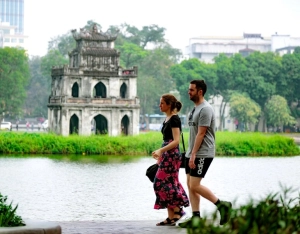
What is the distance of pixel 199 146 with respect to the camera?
1122 centimetres

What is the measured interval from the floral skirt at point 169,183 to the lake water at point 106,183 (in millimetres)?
1650

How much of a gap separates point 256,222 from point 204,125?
15.4ft

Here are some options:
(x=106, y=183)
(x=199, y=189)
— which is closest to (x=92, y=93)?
(x=106, y=183)

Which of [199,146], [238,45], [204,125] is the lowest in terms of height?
[199,146]

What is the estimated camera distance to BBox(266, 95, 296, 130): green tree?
3228 inches

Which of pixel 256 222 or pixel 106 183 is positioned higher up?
pixel 256 222

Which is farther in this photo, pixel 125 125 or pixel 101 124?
pixel 101 124

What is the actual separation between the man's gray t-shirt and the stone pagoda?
1652 inches

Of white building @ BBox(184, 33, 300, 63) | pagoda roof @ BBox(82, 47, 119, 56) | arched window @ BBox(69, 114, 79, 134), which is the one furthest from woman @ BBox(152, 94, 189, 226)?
white building @ BBox(184, 33, 300, 63)

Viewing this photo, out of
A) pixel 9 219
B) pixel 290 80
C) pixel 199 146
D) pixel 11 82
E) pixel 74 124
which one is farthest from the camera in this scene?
pixel 290 80

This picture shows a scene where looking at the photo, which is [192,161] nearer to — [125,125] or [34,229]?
[34,229]

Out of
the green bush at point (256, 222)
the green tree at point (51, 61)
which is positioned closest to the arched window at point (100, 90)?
the green tree at point (51, 61)

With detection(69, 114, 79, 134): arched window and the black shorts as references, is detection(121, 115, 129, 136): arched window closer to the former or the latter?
detection(69, 114, 79, 134): arched window

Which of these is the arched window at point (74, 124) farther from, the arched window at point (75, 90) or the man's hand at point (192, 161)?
the man's hand at point (192, 161)
